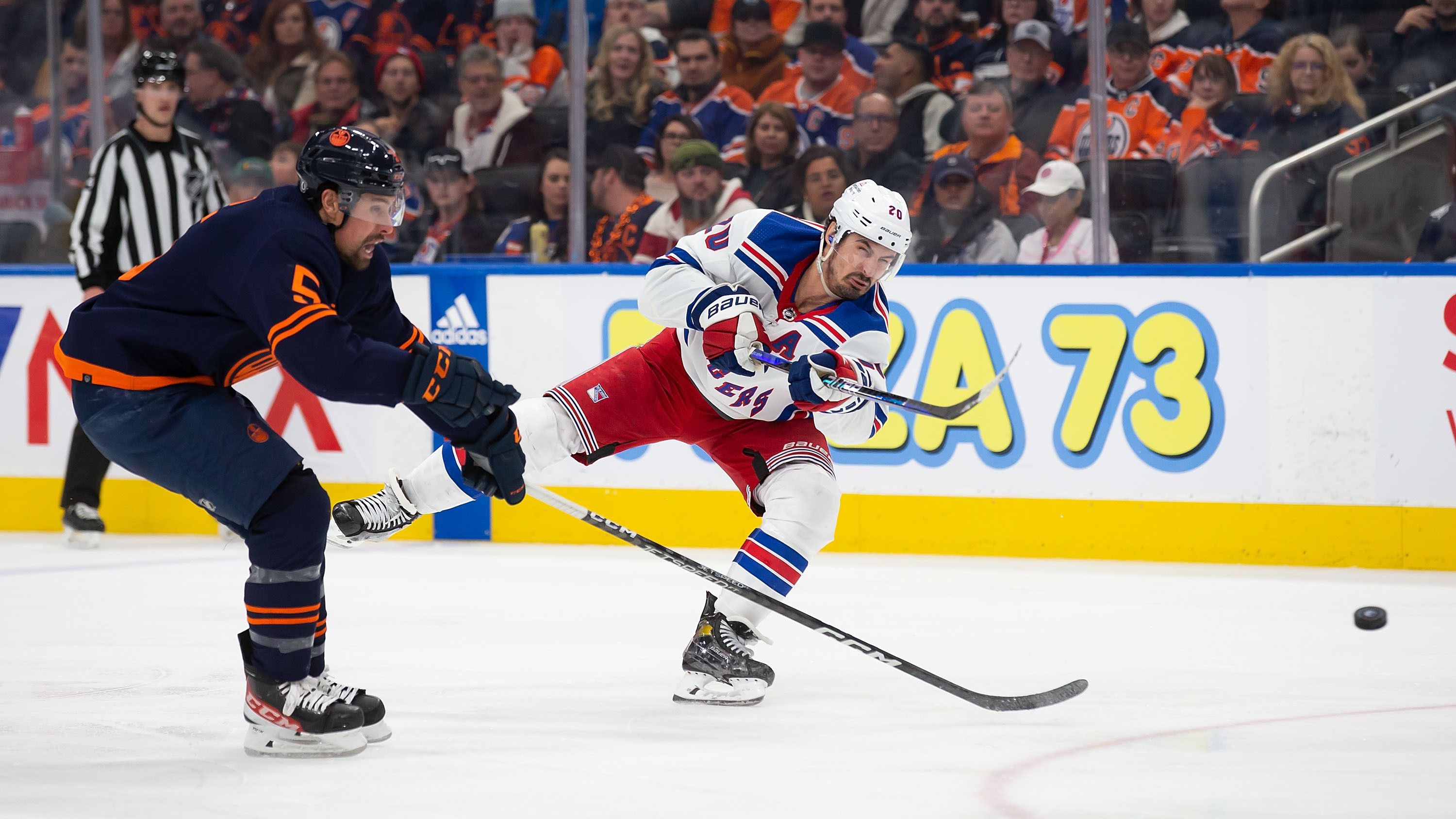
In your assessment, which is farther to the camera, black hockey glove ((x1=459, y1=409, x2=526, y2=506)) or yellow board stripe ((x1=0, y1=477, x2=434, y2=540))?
yellow board stripe ((x1=0, y1=477, x2=434, y2=540))

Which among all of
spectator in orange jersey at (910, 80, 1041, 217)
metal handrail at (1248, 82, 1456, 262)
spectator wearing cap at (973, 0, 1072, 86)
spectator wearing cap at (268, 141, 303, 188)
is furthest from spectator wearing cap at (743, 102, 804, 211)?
spectator wearing cap at (268, 141, 303, 188)

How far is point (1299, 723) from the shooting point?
2.84 meters

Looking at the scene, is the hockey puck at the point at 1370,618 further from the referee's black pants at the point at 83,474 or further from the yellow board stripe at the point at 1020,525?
the referee's black pants at the point at 83,474

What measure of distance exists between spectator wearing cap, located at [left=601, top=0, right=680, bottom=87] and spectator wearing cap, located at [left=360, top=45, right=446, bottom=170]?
2.68 ft

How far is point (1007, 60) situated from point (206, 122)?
11.0ft

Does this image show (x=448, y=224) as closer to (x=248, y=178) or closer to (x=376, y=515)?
(x=248, y=178)

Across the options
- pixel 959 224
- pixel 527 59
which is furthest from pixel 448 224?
pixel 959 224

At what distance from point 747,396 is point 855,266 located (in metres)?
0.36

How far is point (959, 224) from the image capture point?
5.21 metres

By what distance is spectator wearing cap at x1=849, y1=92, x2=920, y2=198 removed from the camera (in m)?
5.32

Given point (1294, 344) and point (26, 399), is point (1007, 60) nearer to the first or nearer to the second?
point (1294, 344)

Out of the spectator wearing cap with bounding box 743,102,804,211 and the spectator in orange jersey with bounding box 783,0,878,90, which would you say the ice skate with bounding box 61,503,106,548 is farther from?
the spectator in orange jersey with bounding box 783,0,878,90

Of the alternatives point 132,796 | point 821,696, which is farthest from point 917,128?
point 132,796

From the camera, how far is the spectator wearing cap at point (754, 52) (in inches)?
227
